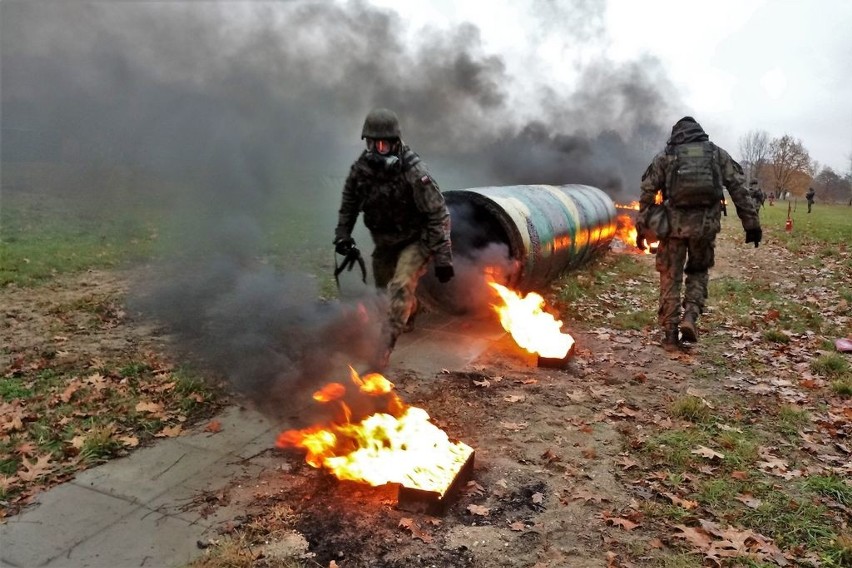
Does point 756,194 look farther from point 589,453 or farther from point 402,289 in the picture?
point 589,453

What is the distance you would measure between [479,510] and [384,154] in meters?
3.20

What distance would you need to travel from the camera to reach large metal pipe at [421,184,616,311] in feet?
23.2

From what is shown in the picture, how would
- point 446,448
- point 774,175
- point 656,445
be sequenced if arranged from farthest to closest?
point 774,175 < point 656,445 < point 446,448

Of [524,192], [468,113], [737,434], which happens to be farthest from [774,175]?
[737,434]

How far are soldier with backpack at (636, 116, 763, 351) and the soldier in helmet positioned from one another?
102 inches

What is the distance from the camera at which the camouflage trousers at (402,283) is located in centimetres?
533

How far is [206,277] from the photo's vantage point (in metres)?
8.46

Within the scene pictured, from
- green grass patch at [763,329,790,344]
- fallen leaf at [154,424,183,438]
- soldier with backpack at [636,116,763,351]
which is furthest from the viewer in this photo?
green grass patch at [763,329,790,344]

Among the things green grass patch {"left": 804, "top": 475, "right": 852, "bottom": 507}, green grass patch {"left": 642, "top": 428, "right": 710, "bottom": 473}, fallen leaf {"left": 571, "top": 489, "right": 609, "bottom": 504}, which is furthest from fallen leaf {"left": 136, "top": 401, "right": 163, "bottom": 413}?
green grass patch {"left": 804, "top": 475, "right": 852, "bottom": 507}

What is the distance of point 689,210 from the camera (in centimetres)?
629

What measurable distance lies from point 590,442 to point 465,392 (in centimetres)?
127

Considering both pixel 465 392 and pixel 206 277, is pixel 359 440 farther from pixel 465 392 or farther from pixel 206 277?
pixel 206 277

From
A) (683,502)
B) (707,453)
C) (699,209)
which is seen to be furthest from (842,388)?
(683,502)

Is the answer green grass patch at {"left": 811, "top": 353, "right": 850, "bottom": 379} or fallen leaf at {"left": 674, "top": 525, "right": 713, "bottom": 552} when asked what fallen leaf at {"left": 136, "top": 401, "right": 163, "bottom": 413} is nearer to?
fallen leaf at {"left": 674, "top": 525, "right": 713, "bottom": 552}
